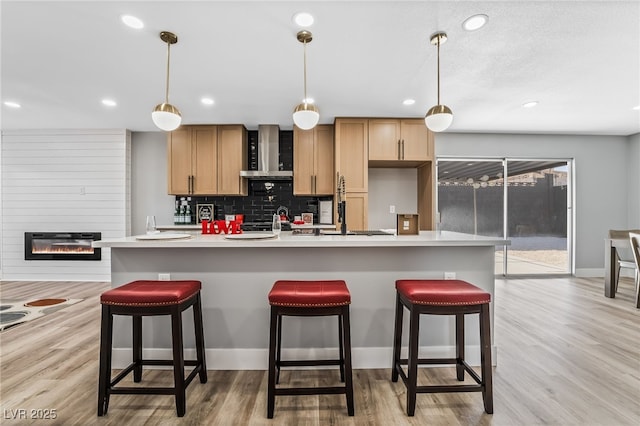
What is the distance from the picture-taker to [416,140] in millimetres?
4508

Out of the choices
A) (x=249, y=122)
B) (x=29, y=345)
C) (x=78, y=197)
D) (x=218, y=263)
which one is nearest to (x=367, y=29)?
(x=218, y=263)

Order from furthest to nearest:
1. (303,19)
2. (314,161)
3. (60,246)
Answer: (60,246) < (314,161) < (303,19)

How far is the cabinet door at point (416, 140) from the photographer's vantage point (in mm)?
4500

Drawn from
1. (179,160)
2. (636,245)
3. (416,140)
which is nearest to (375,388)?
(416,140)

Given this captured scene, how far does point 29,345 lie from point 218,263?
Answer: 6.31 ft

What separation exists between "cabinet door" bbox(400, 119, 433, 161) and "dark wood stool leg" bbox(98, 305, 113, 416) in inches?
154

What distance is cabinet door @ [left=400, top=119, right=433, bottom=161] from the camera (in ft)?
14.8

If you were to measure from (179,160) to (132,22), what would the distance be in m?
2.76

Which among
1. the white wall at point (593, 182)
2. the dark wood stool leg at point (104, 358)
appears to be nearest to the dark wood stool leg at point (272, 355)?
the dark wood stool leg at point (104, 358)

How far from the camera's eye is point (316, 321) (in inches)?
87.2

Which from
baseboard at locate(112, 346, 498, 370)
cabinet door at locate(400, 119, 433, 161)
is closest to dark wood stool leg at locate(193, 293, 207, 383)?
baseboard at locate(112, 346, 498, 370)

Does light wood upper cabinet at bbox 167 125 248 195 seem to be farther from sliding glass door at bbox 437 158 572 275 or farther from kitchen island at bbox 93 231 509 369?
sliding glass door at bbox 437 158 572 275

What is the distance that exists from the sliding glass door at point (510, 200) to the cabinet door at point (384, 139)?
4.25ft

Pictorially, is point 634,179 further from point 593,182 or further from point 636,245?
point 636,245
